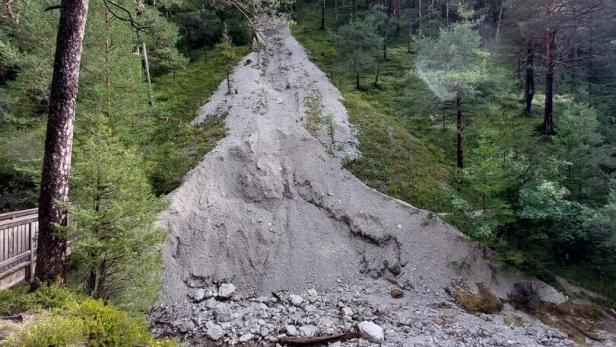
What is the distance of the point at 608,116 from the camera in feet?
61.9

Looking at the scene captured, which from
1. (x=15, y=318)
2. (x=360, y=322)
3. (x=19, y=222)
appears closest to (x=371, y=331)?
(x=360, y=322)

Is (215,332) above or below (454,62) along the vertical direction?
below

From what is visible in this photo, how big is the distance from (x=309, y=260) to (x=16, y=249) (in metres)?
8.60

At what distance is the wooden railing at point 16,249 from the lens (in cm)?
751

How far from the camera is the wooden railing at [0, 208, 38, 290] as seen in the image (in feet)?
24.6

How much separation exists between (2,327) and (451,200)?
41.4 ft

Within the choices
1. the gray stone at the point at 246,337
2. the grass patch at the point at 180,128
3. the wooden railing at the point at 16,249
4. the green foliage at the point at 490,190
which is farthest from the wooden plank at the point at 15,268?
the green foliage at the point at 490,190

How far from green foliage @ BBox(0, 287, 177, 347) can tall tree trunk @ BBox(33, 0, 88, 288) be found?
474mm

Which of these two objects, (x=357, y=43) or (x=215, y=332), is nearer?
(x=215, y=332)

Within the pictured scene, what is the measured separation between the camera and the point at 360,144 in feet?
61.5

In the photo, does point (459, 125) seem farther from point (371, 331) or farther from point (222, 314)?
point (222, 314)

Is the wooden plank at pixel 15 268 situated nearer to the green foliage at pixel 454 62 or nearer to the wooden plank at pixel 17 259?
the wooden plank at pixel 17 259

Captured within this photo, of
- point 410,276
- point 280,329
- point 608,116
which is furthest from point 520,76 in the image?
point 280,329

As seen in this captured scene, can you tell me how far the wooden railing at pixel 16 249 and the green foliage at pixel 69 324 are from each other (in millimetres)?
3093
